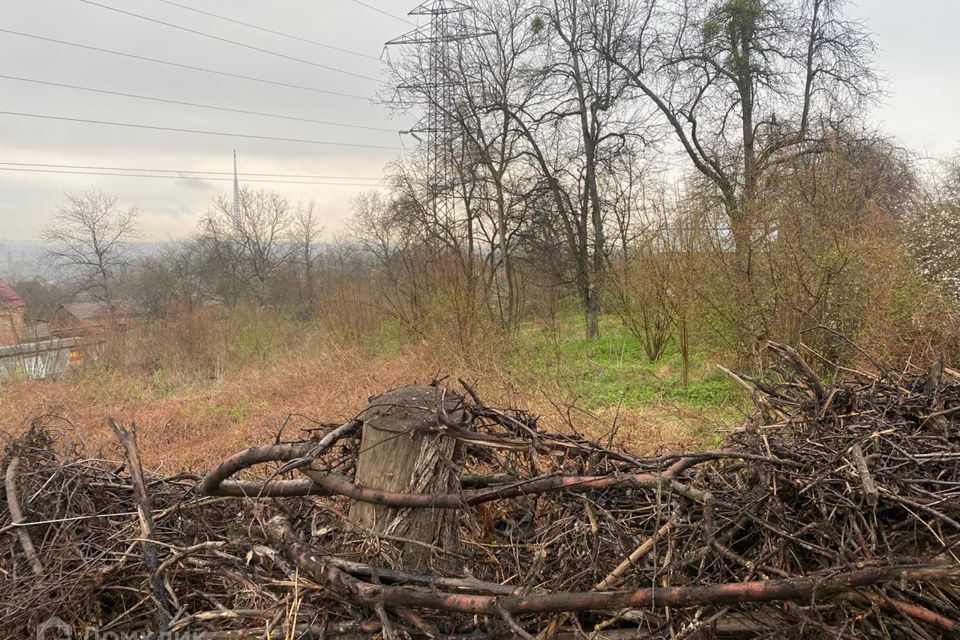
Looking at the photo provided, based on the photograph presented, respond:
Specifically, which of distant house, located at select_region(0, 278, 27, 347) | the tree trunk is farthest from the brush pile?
distant house, located at select_region(0, 278, 27, 347)

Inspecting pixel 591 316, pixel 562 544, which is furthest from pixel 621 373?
pixel 562 544

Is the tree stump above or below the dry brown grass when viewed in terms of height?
above

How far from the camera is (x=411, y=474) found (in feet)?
5.63

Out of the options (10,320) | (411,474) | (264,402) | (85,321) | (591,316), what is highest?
(10,320)

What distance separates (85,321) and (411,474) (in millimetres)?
17157

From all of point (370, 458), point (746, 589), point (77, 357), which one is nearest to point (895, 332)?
point (746, 589)

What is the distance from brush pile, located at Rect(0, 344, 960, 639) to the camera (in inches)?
55.9

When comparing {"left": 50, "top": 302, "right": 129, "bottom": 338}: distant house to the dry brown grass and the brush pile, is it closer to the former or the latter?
the dry brown grass

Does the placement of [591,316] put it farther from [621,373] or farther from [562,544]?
[562,544]

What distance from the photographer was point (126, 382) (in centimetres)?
1294

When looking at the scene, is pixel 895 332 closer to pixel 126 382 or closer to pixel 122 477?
pixel 122 477

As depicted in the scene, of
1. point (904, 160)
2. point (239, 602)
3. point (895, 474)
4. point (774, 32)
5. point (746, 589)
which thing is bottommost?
point (239, 602)

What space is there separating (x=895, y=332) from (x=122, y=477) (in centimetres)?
904

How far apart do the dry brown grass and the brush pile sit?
3.28 metres
